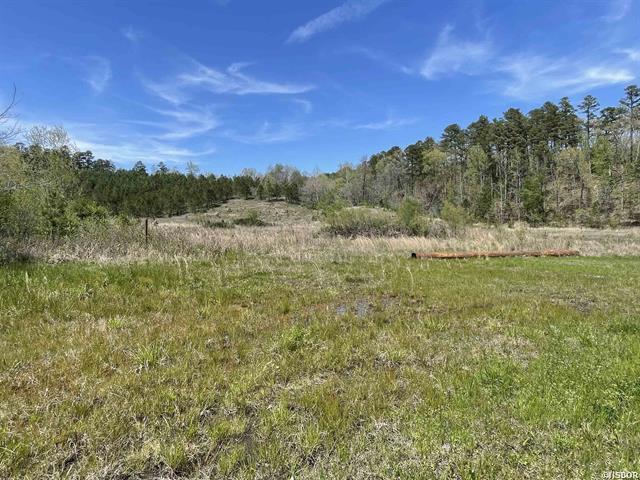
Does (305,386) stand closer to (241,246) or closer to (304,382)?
(304,382)

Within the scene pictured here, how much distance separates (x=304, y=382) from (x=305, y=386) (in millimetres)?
97

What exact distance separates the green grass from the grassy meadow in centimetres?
2

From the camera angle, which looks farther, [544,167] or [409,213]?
[544,167]

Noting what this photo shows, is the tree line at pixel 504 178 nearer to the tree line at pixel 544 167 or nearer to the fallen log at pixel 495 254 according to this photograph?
the tree line at pixel 544 167

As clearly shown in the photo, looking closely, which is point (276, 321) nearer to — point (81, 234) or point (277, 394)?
point (277, 394)

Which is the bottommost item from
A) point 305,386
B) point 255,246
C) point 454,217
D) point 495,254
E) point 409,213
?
point 305,386

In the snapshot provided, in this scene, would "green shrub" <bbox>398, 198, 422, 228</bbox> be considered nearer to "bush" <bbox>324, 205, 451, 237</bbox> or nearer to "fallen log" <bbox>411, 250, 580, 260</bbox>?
"bush" <bbox>324, 205, 451, 237</bbox>

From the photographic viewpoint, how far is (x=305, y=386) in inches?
153

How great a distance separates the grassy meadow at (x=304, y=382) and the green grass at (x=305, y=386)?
0.06 feet

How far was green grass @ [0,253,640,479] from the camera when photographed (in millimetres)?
2715

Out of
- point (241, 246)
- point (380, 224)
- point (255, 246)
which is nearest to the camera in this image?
point (241, 246)

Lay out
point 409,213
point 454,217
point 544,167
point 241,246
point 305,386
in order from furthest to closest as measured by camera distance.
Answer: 1. point 544,167
2. point 409,213
3. point 454,217
4. point 241,246
5. point 305,386

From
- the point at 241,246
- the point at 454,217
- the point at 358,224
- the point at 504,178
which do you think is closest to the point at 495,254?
the point at 454,217

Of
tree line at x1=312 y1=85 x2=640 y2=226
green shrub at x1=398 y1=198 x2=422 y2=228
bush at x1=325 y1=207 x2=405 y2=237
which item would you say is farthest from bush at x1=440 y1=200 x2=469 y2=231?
tree line at x1=312 y1=85 x2=640 y2=226
